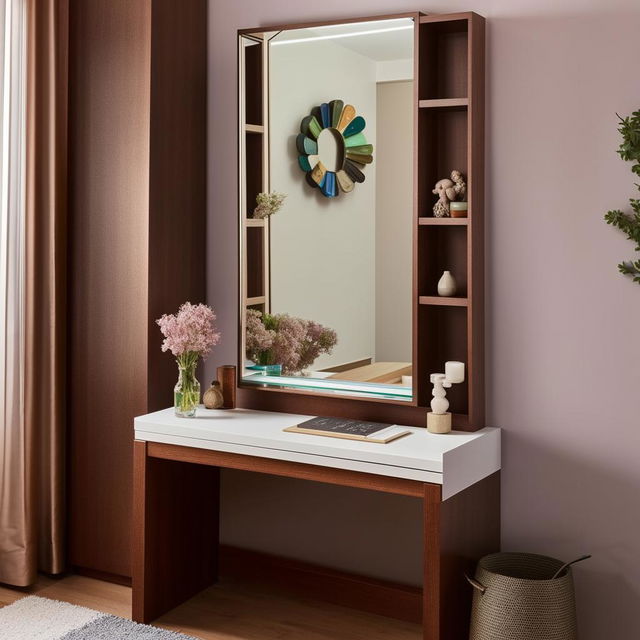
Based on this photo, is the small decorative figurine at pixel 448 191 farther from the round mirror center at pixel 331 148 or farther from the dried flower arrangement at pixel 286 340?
the dried flower arrangement at pixel 286 340

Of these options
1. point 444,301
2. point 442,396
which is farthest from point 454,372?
point 444,301

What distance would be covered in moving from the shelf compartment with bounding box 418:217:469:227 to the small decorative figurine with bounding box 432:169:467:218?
0.03 m

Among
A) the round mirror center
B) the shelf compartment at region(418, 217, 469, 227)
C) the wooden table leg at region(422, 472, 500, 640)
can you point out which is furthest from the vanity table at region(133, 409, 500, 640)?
the round mirror center

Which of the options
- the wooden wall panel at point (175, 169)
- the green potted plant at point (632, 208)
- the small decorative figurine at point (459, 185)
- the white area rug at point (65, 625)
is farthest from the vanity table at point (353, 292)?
the green potted plant at point (632, 208)

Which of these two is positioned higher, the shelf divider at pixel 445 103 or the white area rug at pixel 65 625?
the shelf divider at pixel 445 103

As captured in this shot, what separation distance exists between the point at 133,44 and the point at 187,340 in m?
1.13

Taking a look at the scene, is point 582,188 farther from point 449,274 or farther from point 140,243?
point 140,243

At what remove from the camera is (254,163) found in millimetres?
3203

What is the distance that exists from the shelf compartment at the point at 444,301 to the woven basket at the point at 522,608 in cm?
84

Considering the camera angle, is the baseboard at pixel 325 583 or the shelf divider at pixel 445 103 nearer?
the shelf divider at pixel 445 103

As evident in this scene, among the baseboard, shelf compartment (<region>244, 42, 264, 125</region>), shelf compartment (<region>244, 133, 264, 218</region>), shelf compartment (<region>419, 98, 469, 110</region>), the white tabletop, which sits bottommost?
the baseboard

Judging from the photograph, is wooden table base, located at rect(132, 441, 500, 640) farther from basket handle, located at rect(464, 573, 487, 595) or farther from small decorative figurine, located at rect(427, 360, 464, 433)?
small decorative figurine, located at rect(427, 360, 464, 433)

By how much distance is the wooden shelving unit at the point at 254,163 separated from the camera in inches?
125

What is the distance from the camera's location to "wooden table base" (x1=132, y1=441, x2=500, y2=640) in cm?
251
